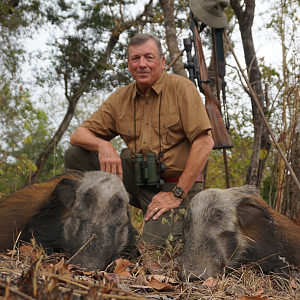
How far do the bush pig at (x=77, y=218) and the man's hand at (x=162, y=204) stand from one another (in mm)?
597

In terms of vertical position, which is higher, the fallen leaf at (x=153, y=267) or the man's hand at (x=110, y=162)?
the man's hand at (x=110, y=162)

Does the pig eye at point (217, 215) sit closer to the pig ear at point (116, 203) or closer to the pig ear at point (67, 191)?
the pig ear at point (116, 203)

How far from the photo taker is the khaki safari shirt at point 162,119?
4.71 metres

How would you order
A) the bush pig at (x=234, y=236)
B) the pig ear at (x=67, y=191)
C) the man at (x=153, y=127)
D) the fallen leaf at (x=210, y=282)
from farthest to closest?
the man at (x=153, y=127)
the pig ear at (x=67, y=191)
the bush pig at (x=234, y=236)
the fallen leaf at (x=210, y=282)

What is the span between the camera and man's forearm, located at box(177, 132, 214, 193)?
442cm

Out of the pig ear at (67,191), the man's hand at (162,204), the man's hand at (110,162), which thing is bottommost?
the man's hand at (162,204)

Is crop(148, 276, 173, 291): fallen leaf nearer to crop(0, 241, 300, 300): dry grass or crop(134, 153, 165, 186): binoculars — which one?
crop(0, 241, 300, 300): dry grass

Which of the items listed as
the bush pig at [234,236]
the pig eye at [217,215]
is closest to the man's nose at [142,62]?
the bush pig at [234,236]

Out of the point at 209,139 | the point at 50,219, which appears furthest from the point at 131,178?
the point at 50,219

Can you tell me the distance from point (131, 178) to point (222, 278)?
2.59 metres

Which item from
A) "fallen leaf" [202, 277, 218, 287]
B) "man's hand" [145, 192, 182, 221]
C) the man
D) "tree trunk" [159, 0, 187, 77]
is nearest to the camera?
"fallen leaf" [202, 277, 218, 287]

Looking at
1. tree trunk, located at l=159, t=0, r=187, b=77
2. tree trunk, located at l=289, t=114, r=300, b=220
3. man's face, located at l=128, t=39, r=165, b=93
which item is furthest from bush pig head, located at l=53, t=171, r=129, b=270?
tree trunk, located at l=159, t=0, r=187, b=77

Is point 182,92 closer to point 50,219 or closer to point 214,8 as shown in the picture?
point 214,8

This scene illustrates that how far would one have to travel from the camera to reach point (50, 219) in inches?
147
